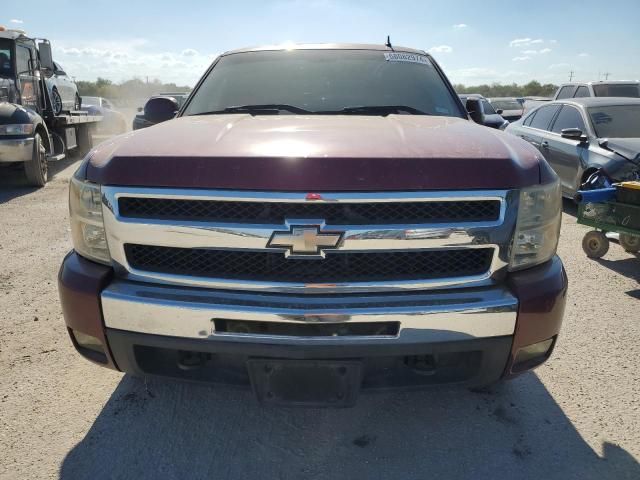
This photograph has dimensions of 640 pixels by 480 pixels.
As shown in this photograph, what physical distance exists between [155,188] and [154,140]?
1.26 feet

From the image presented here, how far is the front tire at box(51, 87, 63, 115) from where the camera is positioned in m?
10.8

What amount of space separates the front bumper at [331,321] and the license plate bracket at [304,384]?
0.22 ft

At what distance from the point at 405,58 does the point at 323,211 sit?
213 centimetres

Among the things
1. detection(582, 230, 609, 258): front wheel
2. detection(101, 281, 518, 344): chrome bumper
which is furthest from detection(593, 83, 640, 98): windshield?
detection(101, 281, 518, 344): chrome bumper

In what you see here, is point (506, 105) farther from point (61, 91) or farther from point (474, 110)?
point (474, 110)

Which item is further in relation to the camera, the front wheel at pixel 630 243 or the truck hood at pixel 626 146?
the truck hood at pixel 626 146

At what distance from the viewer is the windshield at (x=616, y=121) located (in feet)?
22.3

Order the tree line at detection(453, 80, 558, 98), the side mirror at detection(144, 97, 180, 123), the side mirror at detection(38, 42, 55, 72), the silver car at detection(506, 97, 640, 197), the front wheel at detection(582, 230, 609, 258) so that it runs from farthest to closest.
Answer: the tree line at detection(453, 80, 558, 98) → the side mirror at detection(38, 42, 55, 72) → the silver car at detection(506, 97, 640, 197) → the front wheel at detection(582, 230, 609, 258) → the side mirror at detection(144, 97, 180, 123)

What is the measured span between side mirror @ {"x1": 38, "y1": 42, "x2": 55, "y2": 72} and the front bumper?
9.58 metres

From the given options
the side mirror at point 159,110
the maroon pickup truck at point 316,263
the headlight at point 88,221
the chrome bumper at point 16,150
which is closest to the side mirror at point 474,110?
the maroon pickup truck at point 316,263

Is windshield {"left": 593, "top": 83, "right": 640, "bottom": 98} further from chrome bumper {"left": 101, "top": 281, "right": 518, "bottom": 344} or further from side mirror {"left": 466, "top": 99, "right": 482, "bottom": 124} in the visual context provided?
chrome bumper {"left": 101, "top": 281, "right": 518, "bottom": 344}

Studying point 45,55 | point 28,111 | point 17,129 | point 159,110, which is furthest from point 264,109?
point 45,55

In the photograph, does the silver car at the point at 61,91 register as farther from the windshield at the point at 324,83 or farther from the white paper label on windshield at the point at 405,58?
the white paper label on windshield at the point at 405,58

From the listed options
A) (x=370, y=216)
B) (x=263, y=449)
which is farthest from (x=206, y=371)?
(x=370, y=216)
